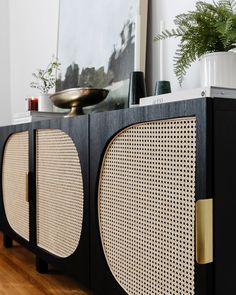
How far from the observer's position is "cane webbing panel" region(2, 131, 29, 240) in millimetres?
1629

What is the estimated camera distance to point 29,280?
1458 mm

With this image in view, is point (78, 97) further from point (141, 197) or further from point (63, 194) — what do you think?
point (141, 197)

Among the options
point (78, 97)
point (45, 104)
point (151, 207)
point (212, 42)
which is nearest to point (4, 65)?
point (45, 104)

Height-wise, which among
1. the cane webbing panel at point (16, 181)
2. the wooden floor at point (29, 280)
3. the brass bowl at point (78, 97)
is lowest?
the wooden floor at point (29, 280)

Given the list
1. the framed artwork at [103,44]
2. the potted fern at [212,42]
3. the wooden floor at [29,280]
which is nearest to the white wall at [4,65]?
the framed artwork at [103,44]

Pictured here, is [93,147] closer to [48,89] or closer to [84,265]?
[84,265]

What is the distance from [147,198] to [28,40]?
2001mm

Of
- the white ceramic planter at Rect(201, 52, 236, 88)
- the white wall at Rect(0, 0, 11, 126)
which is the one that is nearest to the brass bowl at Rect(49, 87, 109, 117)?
the white ceramic planter at Rect(201, 52, 236, 88)

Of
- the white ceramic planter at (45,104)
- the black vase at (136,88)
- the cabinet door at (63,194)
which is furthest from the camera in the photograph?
the white ceramic planter at (45,104)

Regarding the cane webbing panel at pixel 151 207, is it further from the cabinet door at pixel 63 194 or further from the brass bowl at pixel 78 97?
the brass bowl at pixel 78 97

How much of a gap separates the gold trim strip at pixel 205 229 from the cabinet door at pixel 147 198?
2 centimetres

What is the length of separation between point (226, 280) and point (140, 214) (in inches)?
9.9

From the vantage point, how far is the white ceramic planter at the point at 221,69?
92 cm

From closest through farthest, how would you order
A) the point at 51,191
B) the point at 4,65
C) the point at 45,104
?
the point at 51,191 < the point at 45,104 < the point at 4,65
